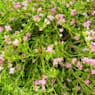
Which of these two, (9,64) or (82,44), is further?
(82,44)

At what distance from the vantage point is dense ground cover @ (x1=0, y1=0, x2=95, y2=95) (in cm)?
85

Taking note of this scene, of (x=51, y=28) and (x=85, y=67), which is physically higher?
(x=51, y=28)

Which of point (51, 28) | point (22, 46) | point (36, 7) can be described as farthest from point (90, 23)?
point (22, 46)

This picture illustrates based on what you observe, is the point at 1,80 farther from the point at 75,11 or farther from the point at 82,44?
the point at 75,11

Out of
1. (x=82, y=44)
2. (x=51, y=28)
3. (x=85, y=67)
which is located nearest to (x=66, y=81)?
(x=85, y=67)

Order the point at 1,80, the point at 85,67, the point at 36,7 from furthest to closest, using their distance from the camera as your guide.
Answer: the point at 36,7 < the point at 85,67 < the point at 1,80

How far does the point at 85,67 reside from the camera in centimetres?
98

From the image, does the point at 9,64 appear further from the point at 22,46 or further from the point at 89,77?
the point at 89,77

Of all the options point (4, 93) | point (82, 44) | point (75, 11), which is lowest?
point (4, 93)

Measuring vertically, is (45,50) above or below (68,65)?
above

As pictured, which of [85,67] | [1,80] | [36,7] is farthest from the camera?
[36,7]

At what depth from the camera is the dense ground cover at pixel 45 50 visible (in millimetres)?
854

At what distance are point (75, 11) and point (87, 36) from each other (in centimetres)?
29

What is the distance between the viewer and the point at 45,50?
2.98 feet
